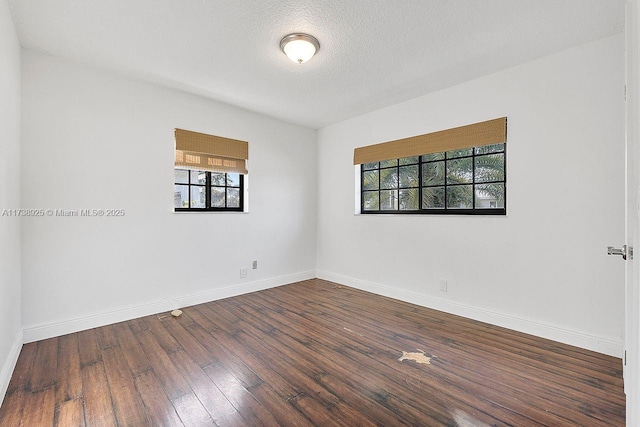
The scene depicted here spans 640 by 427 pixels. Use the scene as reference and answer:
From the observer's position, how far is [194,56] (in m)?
2.62

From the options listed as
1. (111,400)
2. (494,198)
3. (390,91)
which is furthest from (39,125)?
(494,198)

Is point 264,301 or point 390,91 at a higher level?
point 390,91

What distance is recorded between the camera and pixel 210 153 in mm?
3627

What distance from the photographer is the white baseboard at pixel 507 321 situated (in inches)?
92.2

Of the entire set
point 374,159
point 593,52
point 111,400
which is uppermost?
point 593,52

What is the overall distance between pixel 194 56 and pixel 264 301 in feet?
9.02

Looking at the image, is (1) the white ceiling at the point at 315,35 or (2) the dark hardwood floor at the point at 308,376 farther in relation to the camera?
(1) the white ceiling at the point at 315,35

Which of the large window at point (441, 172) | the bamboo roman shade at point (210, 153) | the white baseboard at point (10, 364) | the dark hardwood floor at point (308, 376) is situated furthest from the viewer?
the bamboo roman shade at point (210, 153)

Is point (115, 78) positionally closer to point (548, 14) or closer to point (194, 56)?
point (194, 56)

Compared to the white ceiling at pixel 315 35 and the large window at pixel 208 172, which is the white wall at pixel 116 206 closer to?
the large window at pixel 208 172

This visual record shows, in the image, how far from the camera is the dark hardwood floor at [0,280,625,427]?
1646 mm

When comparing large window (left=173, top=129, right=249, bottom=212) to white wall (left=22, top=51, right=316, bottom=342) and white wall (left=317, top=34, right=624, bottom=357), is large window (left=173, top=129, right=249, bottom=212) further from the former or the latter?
white wall (left=317, top=34, right=624, bottom=357)

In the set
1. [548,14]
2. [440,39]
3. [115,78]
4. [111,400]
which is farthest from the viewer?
[115,78]

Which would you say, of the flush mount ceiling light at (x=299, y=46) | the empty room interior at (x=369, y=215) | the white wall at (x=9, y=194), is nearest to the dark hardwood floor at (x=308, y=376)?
the empty room interior at (x=369, y=215)
